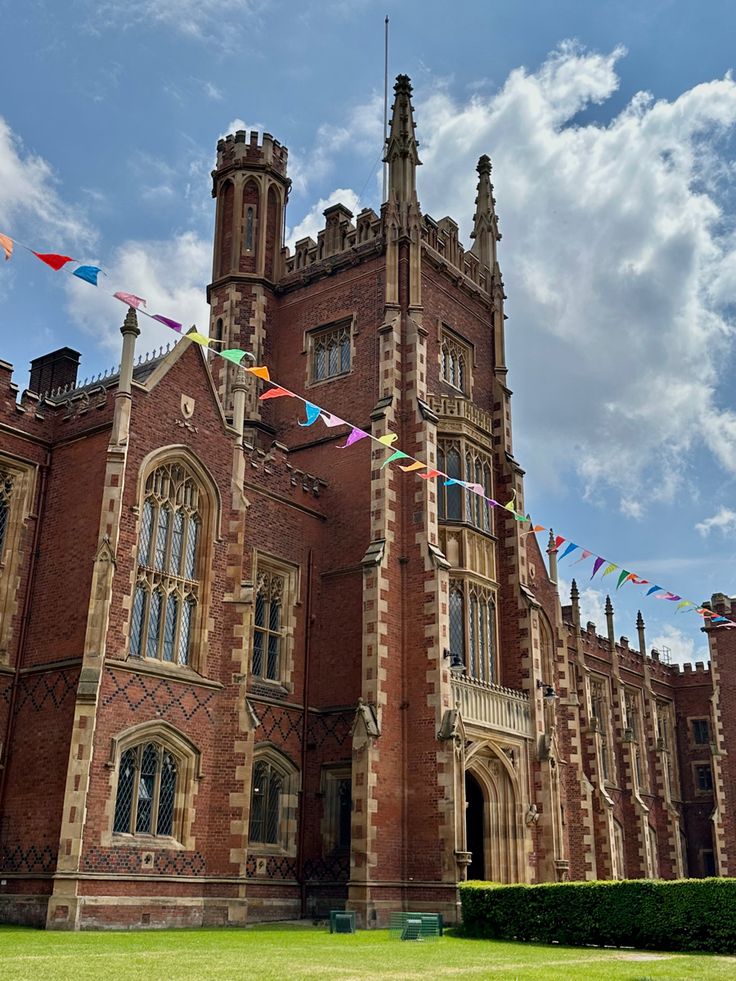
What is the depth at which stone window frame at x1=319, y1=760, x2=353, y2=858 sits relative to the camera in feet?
86.9

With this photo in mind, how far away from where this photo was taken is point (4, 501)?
22.8m

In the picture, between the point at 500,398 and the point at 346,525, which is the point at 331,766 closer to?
the point at 346,525

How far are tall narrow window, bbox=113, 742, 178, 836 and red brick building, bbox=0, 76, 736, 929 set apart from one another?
65 millimetres

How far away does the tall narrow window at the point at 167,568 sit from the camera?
22809 mm

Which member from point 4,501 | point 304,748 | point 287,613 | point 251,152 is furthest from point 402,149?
point 304,748

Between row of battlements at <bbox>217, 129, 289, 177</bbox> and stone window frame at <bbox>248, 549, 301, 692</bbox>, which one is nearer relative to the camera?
stone window frame at <bbox>248, 549, 301, 692</bbox>

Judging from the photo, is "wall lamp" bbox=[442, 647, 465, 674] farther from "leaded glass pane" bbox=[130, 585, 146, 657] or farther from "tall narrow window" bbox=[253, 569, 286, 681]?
"leaded glass pane" bbox=[130, 585, 146, 657]

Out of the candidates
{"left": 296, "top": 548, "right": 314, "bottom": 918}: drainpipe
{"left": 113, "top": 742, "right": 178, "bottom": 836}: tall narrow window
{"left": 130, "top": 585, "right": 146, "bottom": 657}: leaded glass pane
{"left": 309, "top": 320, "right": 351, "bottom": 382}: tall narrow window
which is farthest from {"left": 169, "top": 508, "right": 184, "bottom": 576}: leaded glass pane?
{"left": 309, "top": 320, "right": 351, "bottom": 382}: tall narrow window

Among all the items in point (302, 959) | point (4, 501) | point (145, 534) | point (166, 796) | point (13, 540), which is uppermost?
point (4, 501)

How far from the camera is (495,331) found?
3628 centimetres

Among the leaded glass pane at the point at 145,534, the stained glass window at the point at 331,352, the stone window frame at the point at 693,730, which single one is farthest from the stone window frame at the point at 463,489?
the stone window frame at the point at 693,730

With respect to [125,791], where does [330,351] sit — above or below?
above

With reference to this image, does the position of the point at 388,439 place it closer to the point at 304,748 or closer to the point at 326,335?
the point at 326,335

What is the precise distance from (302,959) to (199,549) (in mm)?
11514
